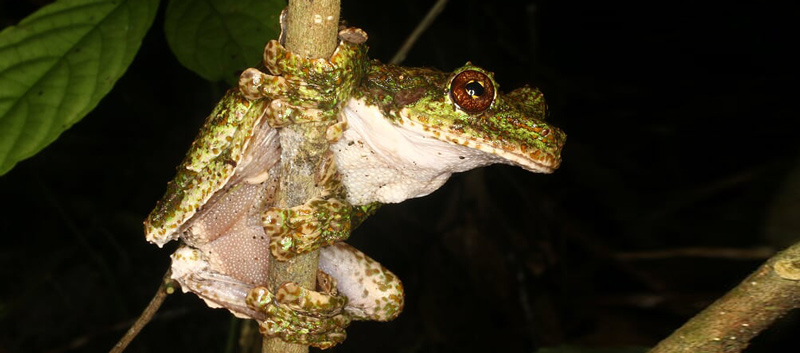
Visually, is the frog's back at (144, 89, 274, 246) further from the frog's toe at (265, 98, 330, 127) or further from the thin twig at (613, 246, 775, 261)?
the thin twig at (613, 246, 775, 261)

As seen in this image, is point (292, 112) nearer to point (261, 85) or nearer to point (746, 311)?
point (261, 85)

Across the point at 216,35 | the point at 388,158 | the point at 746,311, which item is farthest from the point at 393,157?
the point at 746,311

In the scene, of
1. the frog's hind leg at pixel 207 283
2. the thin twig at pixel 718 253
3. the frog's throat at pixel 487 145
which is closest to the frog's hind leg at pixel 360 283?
the frog's hind leg at pixel 207 283

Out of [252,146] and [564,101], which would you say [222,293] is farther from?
[564,101]

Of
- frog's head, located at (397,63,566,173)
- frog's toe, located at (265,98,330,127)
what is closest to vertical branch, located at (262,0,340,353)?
frog's toe, located at (265,98,330,127)

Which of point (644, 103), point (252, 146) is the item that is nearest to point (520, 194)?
point (644, 103)
